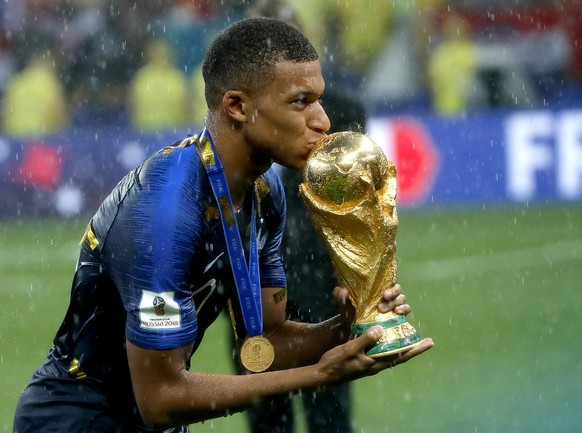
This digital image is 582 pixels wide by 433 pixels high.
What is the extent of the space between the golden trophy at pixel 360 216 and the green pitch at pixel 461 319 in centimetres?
244

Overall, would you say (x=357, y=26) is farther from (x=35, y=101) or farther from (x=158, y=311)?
(x=158, y=311)

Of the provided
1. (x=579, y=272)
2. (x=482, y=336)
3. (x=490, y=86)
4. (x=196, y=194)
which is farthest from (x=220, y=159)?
(x=490, y=86)

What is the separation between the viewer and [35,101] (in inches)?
591

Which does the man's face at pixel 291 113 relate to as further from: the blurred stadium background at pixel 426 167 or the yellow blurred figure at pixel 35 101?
the yellow blurred figure at pixel 35 101

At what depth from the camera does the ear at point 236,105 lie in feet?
10.5

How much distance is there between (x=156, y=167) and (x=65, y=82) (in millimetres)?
13009

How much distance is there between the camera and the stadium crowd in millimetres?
15219

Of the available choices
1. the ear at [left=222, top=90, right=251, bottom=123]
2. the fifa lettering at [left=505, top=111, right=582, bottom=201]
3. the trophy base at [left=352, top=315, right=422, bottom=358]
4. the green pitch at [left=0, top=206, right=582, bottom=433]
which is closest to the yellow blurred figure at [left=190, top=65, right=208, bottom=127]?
the green pitch at [left=0, top=206, right=582, bottom=433]

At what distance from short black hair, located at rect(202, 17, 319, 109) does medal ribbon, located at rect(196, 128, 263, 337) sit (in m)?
0.16

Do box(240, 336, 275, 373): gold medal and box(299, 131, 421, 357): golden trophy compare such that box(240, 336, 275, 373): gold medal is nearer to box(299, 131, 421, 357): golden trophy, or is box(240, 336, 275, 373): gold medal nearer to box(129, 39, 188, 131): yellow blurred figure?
box(299, 131, 421, 357): golden trophy

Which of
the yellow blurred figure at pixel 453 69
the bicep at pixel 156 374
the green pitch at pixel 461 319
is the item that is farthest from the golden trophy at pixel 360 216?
the yellow blurred figure at pixel 453 69

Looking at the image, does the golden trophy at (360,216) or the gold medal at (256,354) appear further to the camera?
the gold medal at (256,354)

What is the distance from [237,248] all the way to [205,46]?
1259 centimetres

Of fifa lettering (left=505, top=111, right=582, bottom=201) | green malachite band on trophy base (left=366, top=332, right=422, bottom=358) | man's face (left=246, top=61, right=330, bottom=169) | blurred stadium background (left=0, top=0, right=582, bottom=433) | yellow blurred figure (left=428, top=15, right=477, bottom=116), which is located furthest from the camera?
yellow blurred figure (left=428, top=15, right=477, bottom=116)
